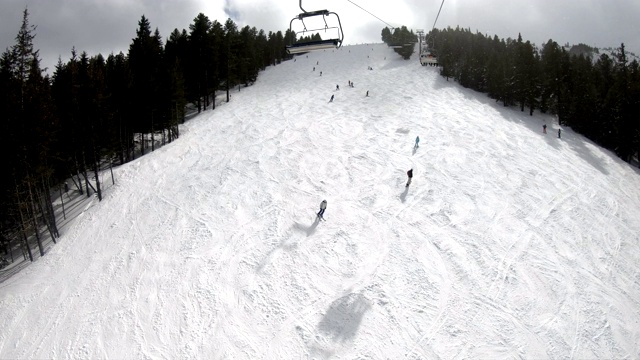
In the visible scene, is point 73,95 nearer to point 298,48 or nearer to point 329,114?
point 298,48

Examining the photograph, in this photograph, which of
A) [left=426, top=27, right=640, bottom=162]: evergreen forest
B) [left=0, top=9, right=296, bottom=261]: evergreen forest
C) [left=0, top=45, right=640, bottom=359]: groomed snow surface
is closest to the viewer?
[left=0, top=45, right=640, bottom=359]: groomed snow surface

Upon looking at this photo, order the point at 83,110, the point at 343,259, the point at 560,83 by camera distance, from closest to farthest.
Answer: the point at 343,259, the point at 83,110, the point at 560,83

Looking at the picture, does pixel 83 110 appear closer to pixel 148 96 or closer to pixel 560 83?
pixel 148 96

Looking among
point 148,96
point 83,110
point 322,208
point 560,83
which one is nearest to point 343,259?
point 322,208

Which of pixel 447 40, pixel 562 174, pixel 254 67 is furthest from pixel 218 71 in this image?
pixel 447 40

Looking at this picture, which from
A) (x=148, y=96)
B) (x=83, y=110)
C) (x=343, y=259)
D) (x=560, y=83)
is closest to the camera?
(x=343, y=259)

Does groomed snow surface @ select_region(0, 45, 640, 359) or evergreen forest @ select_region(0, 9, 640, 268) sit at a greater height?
evergreen forest @ select_region(0, 9, 640, 268)

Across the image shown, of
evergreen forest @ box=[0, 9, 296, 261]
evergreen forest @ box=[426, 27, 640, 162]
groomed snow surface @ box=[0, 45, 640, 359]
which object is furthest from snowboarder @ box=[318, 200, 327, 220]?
evergreen forest @ box=[426, 27, 640, 162]

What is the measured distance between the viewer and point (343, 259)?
47.8 feet

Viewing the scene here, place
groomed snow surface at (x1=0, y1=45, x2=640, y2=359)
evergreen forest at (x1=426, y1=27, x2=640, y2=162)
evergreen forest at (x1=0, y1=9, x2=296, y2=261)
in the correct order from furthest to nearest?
evergreen forest at (x1=426, y1=27, x2=640, y2=162)
evergreen forest at (x1=0, y1=9, x2=296, y2=261)
groomed snow surface at (x1=0, y1=45, x2=640, y2=359)

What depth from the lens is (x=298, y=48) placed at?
37.9ft

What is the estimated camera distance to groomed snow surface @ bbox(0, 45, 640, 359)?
1152 centimetres

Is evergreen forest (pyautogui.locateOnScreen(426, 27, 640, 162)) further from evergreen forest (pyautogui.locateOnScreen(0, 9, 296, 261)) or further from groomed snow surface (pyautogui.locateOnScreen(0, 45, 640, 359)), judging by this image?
evergreen forest (pyautogui.locateOnScreen(0, 9, 296, 261))

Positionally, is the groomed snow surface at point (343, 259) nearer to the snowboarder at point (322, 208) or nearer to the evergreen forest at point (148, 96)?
the snowboarder at point (322, 208)
